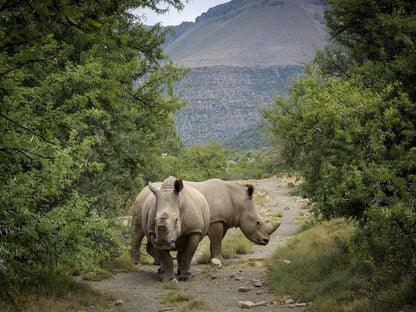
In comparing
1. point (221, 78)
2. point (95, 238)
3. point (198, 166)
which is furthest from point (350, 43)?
point (221, 78)

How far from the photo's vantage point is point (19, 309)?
565cm

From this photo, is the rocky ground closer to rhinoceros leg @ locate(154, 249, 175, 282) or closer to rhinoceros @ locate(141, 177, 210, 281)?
rhinoceros leg @ locate(154, 249, 175, 282)

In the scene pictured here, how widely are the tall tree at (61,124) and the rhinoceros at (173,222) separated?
2.98 ft

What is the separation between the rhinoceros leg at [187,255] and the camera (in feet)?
32.0

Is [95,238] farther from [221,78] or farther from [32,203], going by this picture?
[221,78]

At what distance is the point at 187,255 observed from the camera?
9.88 m

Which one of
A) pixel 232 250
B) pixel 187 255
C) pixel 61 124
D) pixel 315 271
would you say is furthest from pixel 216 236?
pixel 61 124

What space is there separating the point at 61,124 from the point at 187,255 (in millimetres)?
4437

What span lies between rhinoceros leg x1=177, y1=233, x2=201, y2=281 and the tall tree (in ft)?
5.95

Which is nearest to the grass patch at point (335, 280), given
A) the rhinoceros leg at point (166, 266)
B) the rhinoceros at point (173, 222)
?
the rhinoceros at point (173, 222)

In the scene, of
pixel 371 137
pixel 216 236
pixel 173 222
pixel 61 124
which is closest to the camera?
pixel 371 137

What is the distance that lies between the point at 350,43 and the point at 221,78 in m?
145

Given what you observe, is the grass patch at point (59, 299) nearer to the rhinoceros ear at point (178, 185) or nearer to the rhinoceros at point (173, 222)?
the rhinoceros at point (173, 222)

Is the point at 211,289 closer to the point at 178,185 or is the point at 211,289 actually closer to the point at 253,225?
the point at 178,185
